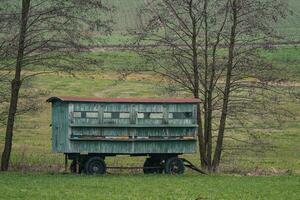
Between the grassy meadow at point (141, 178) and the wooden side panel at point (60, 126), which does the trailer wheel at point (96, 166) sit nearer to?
the grassy meadow at point (141, 178)

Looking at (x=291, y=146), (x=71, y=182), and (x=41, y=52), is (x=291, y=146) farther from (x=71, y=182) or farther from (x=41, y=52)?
(x=71, y=182)

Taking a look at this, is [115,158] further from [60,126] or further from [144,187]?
[144,187]

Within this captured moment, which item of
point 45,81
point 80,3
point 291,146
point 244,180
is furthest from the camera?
point 45,81

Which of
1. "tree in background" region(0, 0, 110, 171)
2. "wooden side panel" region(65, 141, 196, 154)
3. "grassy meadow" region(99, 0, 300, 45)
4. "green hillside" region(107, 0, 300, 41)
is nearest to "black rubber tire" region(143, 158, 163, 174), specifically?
"wooden side panel" region(65, 141, 196, 154)

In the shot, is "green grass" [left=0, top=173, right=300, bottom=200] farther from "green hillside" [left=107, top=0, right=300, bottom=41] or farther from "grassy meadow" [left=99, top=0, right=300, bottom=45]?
"green hillside" [left=107, top=0, right=300, bottom=41]

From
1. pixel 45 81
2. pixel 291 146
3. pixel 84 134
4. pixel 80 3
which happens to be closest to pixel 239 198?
pixel 84 134

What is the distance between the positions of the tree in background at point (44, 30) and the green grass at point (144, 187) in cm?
541

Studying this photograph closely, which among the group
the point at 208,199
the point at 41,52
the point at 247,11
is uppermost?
the point at 247,11

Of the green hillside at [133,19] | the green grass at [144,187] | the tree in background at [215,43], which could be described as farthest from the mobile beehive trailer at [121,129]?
the green hillside at [133,19]

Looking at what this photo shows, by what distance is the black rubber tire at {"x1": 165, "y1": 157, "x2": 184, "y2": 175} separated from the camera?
1086 inches

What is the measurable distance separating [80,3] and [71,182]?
8.79 metres

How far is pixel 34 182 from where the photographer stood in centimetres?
2145

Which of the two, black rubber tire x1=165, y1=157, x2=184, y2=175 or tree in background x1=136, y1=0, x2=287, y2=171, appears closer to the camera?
black rubber tire x1=165, y1=157, x2=184, y2=175

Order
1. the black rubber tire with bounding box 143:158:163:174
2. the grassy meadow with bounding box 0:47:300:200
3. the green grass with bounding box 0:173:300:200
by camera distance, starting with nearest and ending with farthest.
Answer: the green grass with bounding box 0:173:300:200 < the grassy meadow with bounding box 0:47:300:200 < the black rubber tire with bounding box 143:158:163:174
